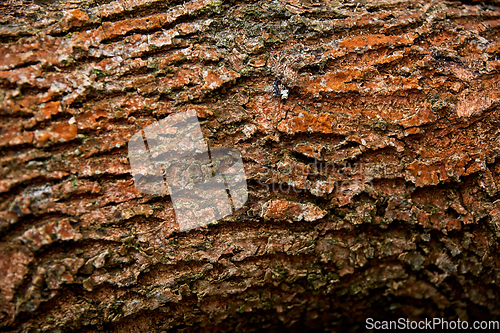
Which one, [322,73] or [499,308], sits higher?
[322,73]

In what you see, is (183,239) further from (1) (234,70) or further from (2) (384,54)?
(2) (384,54)

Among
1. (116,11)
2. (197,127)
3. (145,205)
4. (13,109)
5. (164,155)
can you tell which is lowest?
(145,205)

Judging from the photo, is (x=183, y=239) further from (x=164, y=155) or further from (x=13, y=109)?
(x=13, y=109)

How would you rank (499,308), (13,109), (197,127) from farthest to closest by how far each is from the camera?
(499,308) < (197,127) < (13,109)

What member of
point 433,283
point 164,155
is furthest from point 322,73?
point 433,283

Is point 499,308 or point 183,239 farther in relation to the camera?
point 499,308

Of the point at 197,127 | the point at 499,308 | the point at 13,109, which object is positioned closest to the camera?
the point at 13,109
